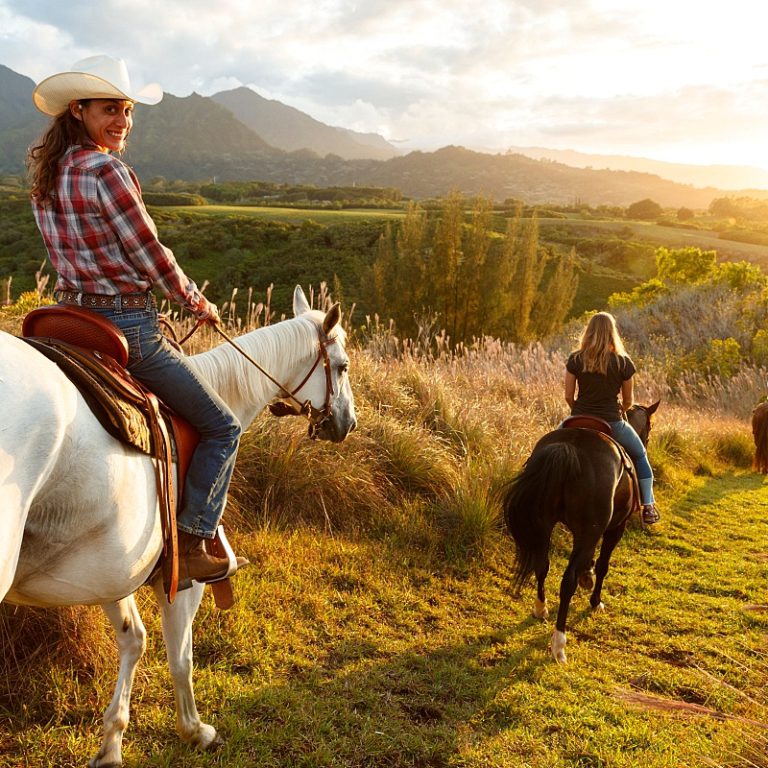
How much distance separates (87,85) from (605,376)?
13.7 ft

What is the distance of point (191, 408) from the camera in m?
2.43

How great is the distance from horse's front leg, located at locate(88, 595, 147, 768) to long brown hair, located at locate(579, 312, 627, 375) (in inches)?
152

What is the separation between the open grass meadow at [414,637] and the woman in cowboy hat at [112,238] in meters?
1.15

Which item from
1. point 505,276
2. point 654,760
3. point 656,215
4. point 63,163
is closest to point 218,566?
point 63,163

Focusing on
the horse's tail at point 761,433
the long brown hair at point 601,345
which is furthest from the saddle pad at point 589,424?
the horse's tail at point 761,433

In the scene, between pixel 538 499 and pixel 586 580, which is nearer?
pixel 538 499

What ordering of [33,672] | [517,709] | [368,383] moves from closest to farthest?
[33,672] < [517,709] < [368,383]

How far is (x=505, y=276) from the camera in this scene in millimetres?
17984

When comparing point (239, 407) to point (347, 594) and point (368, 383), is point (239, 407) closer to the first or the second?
point (347, 594)

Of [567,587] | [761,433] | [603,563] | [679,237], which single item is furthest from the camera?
[679,237]

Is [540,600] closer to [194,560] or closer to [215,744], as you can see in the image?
[215,744]

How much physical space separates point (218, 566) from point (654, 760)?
2.66m

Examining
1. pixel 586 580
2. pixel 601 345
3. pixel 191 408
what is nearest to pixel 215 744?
pixel 191 408

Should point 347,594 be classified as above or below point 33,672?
below
